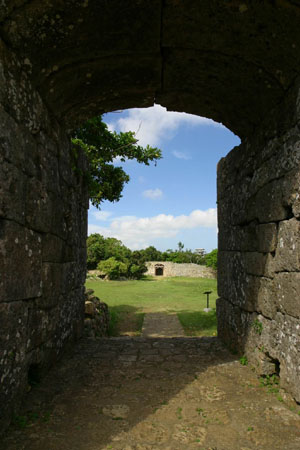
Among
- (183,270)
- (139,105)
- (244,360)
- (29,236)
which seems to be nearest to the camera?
(29,236)

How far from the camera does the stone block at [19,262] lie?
2857 mm

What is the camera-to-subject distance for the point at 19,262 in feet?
10.4

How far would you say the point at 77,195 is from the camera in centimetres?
586

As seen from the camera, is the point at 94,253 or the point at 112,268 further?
the point at 94,253

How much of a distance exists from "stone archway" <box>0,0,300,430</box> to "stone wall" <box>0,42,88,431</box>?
2 centimetres

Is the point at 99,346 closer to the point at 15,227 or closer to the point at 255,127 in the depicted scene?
the point at 15,227

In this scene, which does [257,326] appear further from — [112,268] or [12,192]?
[112,268]

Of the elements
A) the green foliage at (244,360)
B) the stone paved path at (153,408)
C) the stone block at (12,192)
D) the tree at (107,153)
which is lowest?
the stone paved path at (153,408)

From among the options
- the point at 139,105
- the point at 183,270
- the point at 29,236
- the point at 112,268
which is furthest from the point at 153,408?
the point at 183,270

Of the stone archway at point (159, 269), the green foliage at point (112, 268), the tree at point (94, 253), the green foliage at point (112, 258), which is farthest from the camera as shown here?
the stone archway at point (159, 269)

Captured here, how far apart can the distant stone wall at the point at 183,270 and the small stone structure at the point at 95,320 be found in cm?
2687

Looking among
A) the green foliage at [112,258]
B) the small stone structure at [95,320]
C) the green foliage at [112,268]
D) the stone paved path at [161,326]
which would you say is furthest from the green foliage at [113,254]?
the small stone structure at [95,320]

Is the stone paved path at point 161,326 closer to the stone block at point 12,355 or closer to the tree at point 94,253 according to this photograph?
the stone block at point 12,355

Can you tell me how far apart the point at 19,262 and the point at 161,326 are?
21.7 feet
